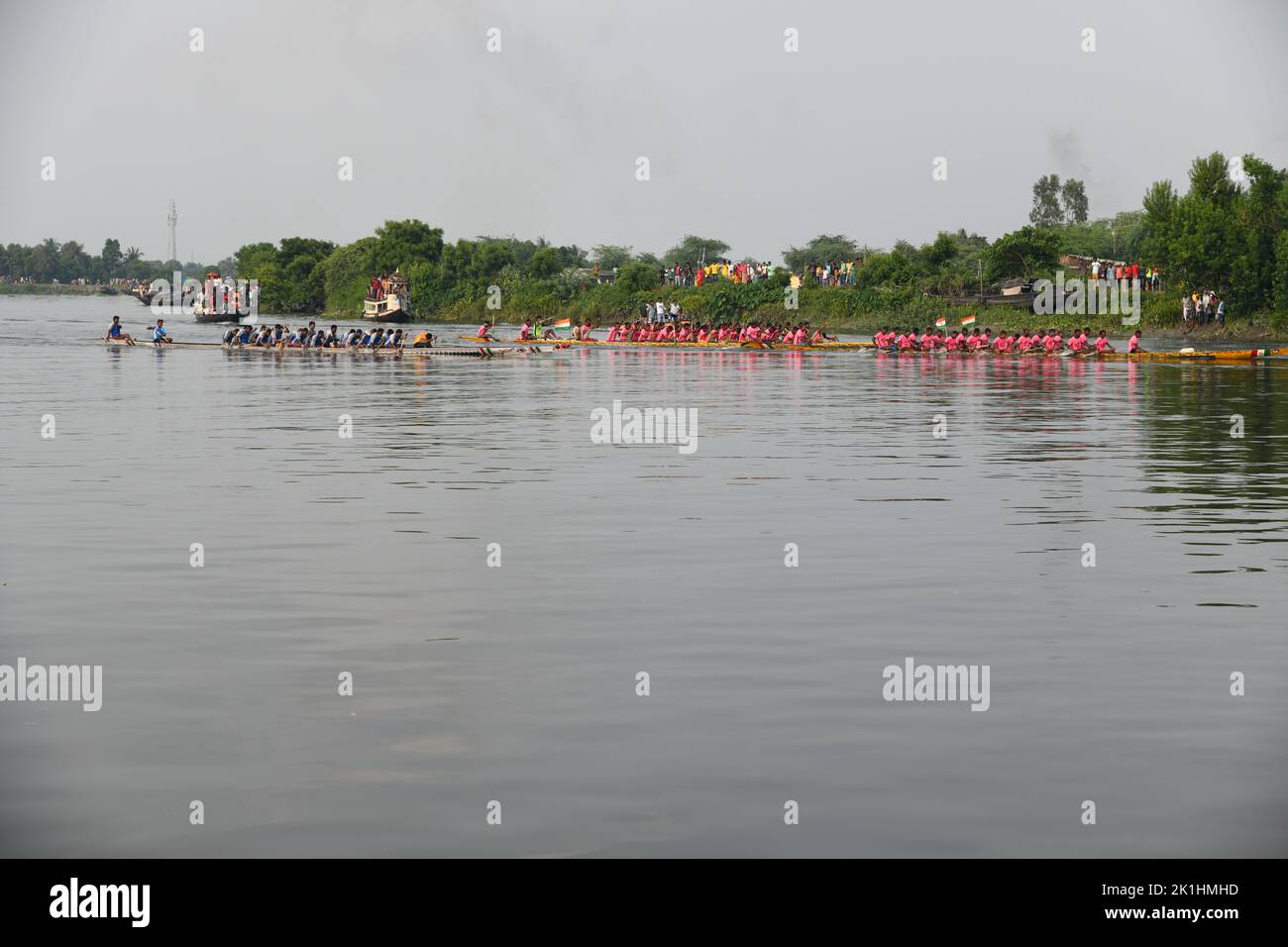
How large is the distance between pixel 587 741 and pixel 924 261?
10454 cm

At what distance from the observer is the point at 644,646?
13.8m

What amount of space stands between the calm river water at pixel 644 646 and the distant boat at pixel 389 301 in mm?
120078

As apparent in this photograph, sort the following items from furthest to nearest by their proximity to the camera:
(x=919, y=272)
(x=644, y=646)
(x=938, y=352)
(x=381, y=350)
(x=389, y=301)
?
(x=389, y=301), (x=919, y=272), (x=938, y=352), (x=381, y=350), (x=644, y=646)

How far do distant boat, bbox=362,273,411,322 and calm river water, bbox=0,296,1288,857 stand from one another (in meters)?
120

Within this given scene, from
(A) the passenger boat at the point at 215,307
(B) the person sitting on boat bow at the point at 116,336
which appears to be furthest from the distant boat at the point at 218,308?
(B) the person sitting on boat bow at the point at 116,336

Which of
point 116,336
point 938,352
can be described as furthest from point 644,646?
point 116,336

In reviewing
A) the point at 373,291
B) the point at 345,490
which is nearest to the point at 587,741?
the point at 345,490

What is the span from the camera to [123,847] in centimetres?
898

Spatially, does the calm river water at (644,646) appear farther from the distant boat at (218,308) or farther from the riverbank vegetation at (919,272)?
the distant boat at (218,308)

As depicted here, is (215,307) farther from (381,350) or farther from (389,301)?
(381,350)

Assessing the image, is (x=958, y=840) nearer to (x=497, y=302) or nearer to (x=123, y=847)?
(x=123, y=847)

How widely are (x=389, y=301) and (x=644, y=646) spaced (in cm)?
14146

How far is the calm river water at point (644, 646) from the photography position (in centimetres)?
945

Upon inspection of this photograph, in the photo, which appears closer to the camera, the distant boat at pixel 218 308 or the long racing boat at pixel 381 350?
the long racing boat at pixel 381 350
